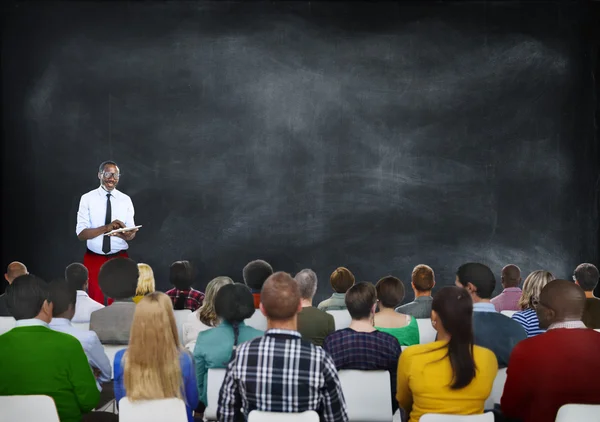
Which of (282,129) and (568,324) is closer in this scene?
(568,324)

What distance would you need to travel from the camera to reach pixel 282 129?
324 inches

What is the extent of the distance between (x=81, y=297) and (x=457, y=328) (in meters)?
2.71

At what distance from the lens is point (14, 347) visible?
8.80 feet

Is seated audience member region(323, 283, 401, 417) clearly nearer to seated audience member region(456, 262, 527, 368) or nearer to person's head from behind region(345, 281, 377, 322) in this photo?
person's head from behind region(345, 281, 377, 322)

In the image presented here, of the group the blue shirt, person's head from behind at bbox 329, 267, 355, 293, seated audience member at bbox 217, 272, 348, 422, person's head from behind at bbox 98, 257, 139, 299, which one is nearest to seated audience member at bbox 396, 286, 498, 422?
seated audience member at bbox 217, 272, 348, 422

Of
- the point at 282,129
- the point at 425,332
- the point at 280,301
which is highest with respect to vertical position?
the point at 282,129

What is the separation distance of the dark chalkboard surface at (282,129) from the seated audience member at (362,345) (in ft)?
16.5

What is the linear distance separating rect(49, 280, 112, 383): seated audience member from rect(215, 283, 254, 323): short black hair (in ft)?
1.89

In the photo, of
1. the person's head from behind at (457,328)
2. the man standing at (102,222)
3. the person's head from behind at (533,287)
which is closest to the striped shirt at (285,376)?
the person's head from behind at (457,328)

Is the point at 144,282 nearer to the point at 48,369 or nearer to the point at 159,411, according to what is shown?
the point at 48,369

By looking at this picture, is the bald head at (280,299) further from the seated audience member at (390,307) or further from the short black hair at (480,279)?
the short black hair at (480,279)

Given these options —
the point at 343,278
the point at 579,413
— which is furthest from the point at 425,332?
the point at 579,413

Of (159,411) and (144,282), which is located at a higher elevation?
(144,282)

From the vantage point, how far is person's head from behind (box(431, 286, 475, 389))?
2.52 meters
